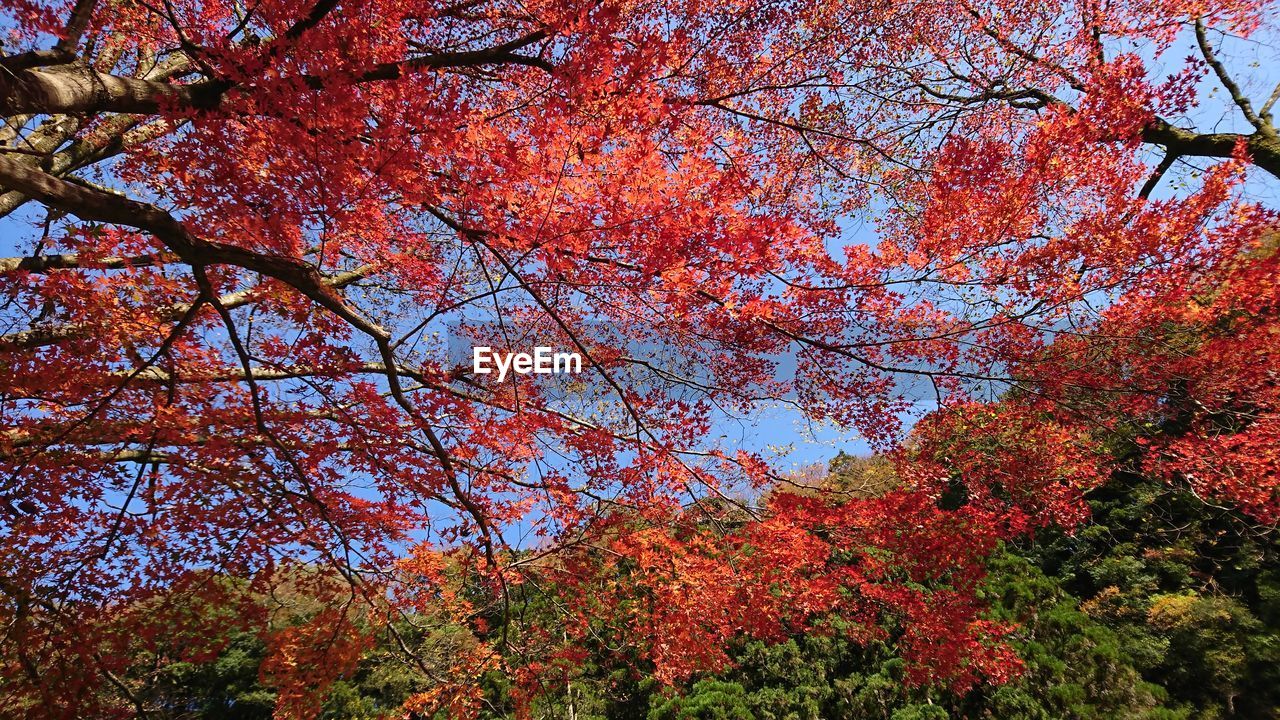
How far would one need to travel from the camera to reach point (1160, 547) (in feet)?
30.0

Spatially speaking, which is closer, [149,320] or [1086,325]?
[149,320]

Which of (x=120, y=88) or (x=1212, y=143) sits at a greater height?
(x=1212, y=143)

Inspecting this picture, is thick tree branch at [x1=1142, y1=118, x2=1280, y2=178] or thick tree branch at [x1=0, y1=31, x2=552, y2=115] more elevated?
thick tree branch at [x1=1142, y1=118, x2=1280, y2=178]

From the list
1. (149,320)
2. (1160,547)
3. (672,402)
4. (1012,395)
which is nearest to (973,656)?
(1012,395)

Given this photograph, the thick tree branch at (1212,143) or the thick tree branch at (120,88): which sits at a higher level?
the thick tree branch at (1212,143)

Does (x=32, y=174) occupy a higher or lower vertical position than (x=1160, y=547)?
higher

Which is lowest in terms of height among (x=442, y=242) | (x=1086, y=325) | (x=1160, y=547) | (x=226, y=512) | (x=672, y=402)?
(x=1160, y=547)

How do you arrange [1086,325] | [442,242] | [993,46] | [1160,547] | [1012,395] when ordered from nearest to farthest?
1. [1086,325]
2. [1012,395]
3. [442,242]
4. [993,46]
5. [1160,547]

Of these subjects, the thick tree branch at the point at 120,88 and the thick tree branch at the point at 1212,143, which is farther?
the thick tree branch at the point at 1212,143

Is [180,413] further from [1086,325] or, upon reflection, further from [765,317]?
[1086,325]

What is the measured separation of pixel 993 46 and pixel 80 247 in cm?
1106

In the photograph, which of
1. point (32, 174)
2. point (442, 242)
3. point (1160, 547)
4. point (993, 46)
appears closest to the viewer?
point (32, 174)

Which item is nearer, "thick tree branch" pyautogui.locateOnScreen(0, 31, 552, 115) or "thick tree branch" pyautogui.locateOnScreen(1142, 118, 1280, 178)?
"thick tree branch" pyautogui.locateOnScreen(0, 31, 552, 115)

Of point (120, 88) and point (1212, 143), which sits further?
point (1212, 143)
